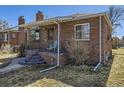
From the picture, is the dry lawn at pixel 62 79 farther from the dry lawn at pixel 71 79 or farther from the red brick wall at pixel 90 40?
the red brick wall at pixel 90 40

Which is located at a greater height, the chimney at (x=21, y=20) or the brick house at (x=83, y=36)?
the chimney at (x=21, y=20)

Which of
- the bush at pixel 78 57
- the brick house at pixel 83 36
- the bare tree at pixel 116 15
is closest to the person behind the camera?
the bush at pixel 78 57

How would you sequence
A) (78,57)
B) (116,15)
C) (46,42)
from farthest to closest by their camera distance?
(116,15)
(46,42)
(78,57)

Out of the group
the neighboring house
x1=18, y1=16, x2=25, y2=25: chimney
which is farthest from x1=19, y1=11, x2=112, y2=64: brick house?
the neighboring house

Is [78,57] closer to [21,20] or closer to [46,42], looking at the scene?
[46,42]

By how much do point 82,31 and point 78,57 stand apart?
204 cm

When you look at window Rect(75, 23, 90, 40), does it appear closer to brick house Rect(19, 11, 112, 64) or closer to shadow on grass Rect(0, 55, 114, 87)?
brick house Rect(19, 11, 112, 64)

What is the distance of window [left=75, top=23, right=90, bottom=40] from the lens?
13323 millimetres

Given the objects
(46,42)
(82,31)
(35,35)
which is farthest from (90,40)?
(35,35)

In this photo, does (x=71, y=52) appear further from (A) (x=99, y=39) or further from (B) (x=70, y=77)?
(B) (x=70, y=77)

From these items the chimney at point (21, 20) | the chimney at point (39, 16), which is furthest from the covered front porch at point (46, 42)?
the chimney at point (21, 20)

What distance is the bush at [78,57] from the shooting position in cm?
1253

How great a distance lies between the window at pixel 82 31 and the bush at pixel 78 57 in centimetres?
120

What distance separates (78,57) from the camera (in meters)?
12.6
